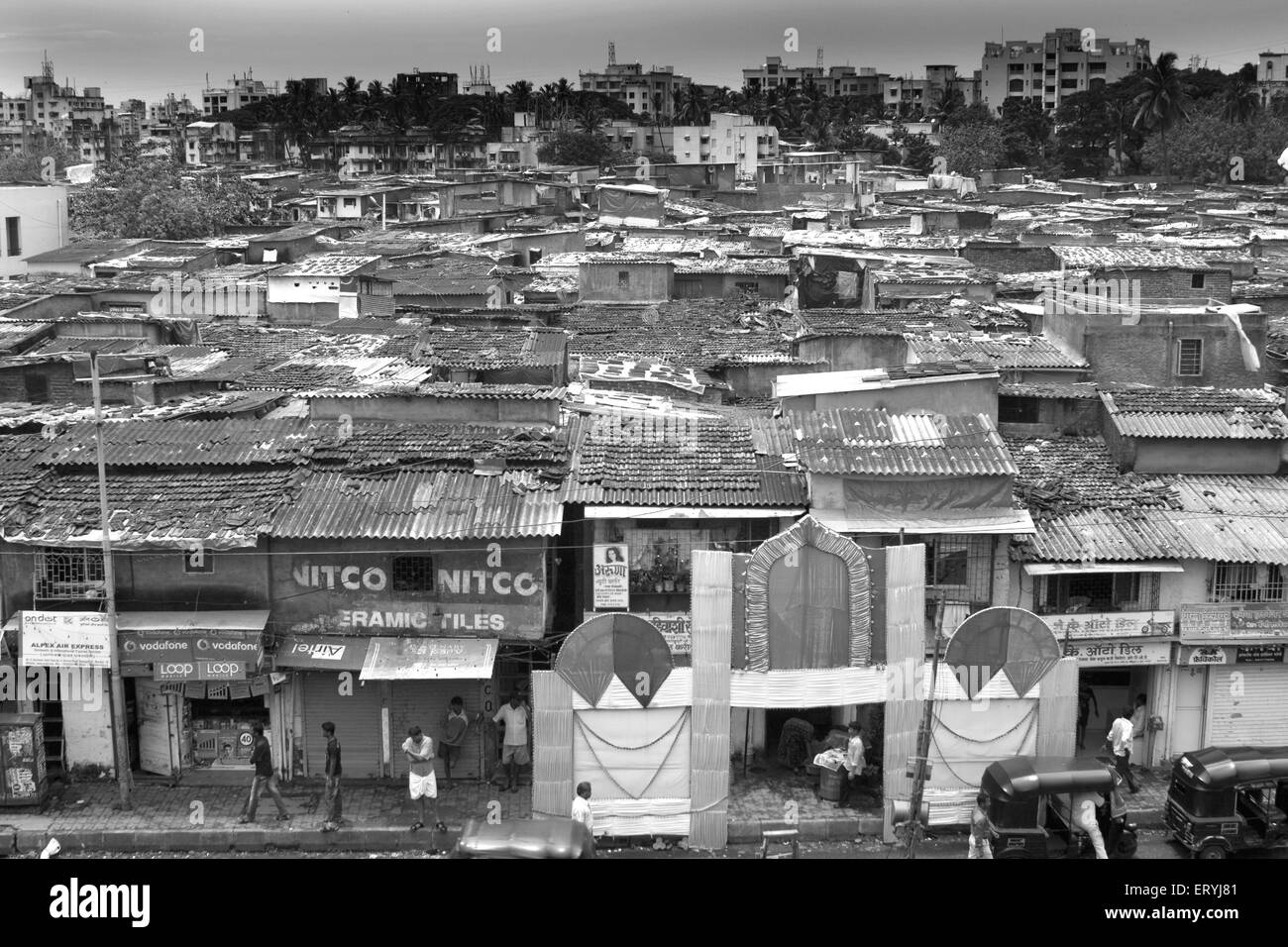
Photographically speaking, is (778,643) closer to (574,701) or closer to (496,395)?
(574,701)

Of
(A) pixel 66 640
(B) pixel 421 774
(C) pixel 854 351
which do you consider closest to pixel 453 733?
(B) pixel 421 774

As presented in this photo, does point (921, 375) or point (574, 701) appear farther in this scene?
point (921, 375)

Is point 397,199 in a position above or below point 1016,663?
above

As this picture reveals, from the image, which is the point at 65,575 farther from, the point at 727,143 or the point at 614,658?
the point at 727,143

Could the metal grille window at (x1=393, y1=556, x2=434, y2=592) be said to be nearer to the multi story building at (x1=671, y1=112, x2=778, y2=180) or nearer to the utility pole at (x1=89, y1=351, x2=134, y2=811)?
the utility pole at (x1=89, y1=351, x2=134, y2=811)

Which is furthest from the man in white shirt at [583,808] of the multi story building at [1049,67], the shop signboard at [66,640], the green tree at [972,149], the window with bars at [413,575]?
the multi story building at [1049,67]

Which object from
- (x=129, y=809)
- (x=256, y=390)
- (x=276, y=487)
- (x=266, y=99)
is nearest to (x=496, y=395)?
(x=276, y=487)
